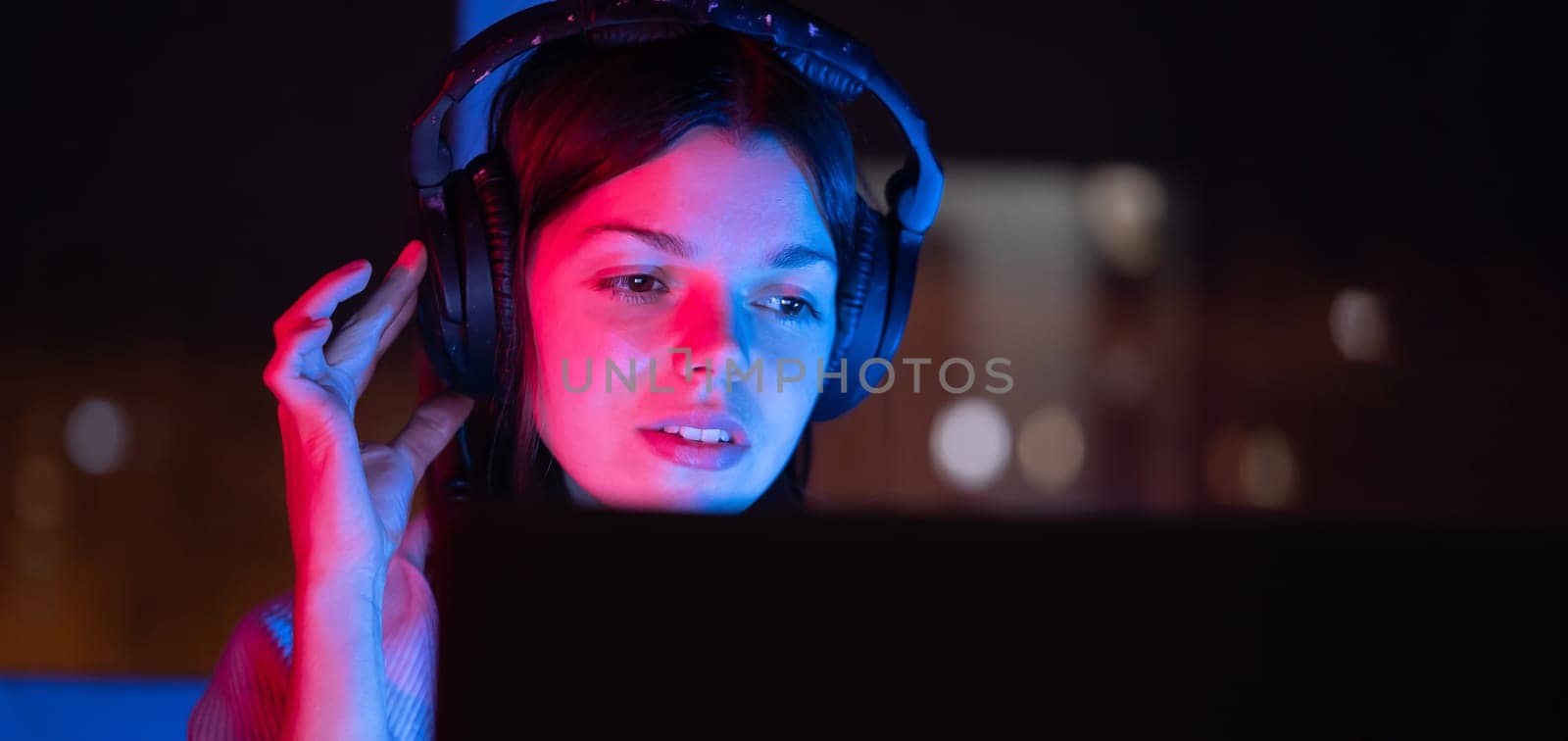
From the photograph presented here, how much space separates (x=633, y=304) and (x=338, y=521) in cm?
30

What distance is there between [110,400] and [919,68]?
1762 millimetres

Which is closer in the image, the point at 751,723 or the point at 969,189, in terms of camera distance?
the point at 751,723

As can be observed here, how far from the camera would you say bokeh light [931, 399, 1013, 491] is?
8.48 feet

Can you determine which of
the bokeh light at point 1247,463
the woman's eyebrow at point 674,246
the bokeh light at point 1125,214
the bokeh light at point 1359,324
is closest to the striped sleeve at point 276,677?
the woman's eyebrow at point 674,246

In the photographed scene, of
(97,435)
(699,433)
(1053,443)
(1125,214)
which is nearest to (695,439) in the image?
(699,433)

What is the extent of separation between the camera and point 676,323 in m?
0.88

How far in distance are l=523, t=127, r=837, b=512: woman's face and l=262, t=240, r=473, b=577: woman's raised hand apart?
0.45 feet

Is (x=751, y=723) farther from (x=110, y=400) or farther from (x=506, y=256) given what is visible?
(x=110, y=400)

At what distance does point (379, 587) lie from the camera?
74cm

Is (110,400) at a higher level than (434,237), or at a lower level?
lower

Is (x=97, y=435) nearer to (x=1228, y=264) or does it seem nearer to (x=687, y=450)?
(x=687, y=450)

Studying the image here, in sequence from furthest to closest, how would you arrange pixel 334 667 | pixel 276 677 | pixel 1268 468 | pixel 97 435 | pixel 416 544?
pixel 1268 468
pixel 97 435
pixel 416 544
pixel 276 677
pixel 334 667

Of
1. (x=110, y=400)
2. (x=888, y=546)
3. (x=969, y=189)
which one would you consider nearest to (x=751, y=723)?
(x=888, y=546)

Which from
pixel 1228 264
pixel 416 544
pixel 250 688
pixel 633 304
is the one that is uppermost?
pixel 1228 264
